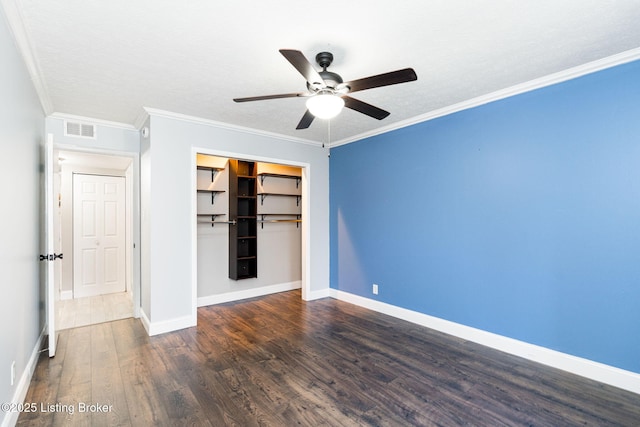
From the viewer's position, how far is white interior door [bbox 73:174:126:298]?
17.4 ft

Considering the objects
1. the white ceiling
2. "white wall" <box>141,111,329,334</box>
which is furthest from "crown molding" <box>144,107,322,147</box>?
the white ceiling

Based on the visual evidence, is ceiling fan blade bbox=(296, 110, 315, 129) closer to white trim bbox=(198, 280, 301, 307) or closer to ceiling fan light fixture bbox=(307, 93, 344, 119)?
ceiling fan light fixture bbox=(307, 93, 344, 119)

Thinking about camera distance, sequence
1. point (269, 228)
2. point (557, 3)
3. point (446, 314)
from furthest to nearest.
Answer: point (269, 228) < point (446, 314) < point (557, 3)

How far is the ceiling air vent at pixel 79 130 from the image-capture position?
3.68m

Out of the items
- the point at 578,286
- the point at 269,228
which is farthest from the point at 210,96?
the point at 578,286

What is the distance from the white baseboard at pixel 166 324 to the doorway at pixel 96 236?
4.63 ft

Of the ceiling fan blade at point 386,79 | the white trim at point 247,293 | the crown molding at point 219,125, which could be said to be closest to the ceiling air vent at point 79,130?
the crown molding at point 219,125

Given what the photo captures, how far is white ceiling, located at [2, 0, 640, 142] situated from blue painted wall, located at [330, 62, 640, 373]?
0.41 m

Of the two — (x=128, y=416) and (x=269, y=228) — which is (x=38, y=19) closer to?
(x=128, y=416)

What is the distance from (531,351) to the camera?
9.57 ft

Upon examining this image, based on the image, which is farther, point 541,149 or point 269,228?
point 269,228

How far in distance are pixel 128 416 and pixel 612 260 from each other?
3.78 meters

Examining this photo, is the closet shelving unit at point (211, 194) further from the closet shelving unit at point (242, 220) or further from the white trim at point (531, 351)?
the white trim at point (531, 351)

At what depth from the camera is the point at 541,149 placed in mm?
2887
